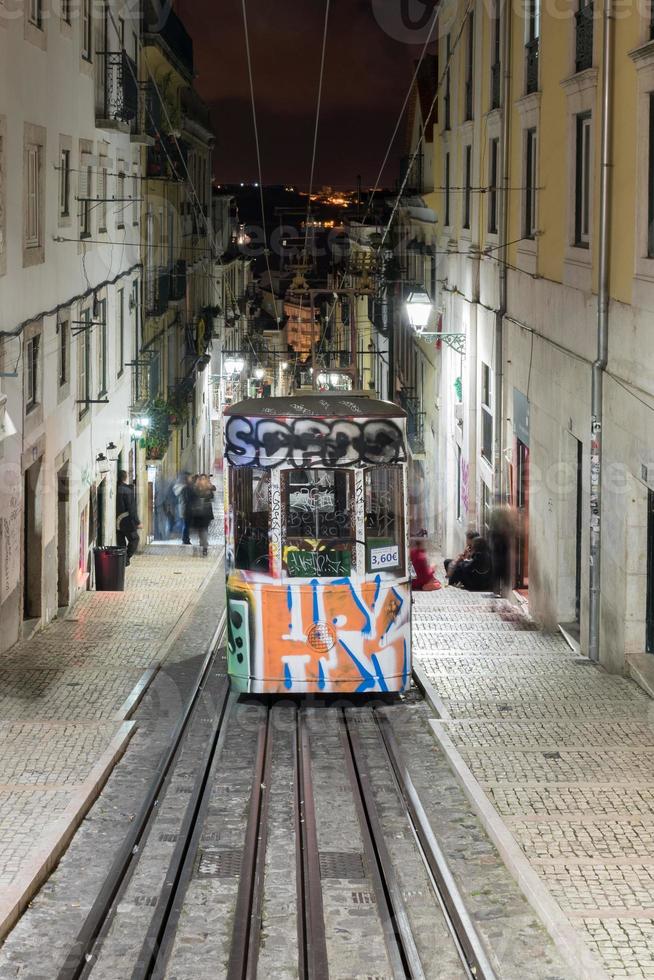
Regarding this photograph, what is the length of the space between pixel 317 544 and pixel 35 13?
29.6 ft

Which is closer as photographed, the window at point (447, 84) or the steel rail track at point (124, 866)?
the steel rail track at point (124, 866)

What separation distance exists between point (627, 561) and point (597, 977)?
757cm

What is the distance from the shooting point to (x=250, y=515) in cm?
1275

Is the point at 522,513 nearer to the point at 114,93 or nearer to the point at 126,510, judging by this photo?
the point at 126,510

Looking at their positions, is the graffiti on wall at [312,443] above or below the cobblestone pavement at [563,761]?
above

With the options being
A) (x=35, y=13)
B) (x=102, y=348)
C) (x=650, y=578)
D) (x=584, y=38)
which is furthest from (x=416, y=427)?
(x=650, y=578)

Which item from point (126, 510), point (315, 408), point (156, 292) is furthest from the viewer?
point (156, 292)

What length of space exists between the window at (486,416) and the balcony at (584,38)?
26.2 ft

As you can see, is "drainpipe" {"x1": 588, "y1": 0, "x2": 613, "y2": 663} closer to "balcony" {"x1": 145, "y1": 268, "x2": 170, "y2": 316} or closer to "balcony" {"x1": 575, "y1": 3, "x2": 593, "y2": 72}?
"balcony" {"x1": 575, "y1": 3, "x2": 593, "y2": 72}

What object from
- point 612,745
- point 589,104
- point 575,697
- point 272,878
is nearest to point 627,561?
point 575,697

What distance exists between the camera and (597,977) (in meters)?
6.48

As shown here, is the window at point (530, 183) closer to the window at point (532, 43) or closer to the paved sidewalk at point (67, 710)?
the window at point (532, 43)

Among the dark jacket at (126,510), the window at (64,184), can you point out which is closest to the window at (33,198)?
the window at (64,184)

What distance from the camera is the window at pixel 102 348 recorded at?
24.5 metres
